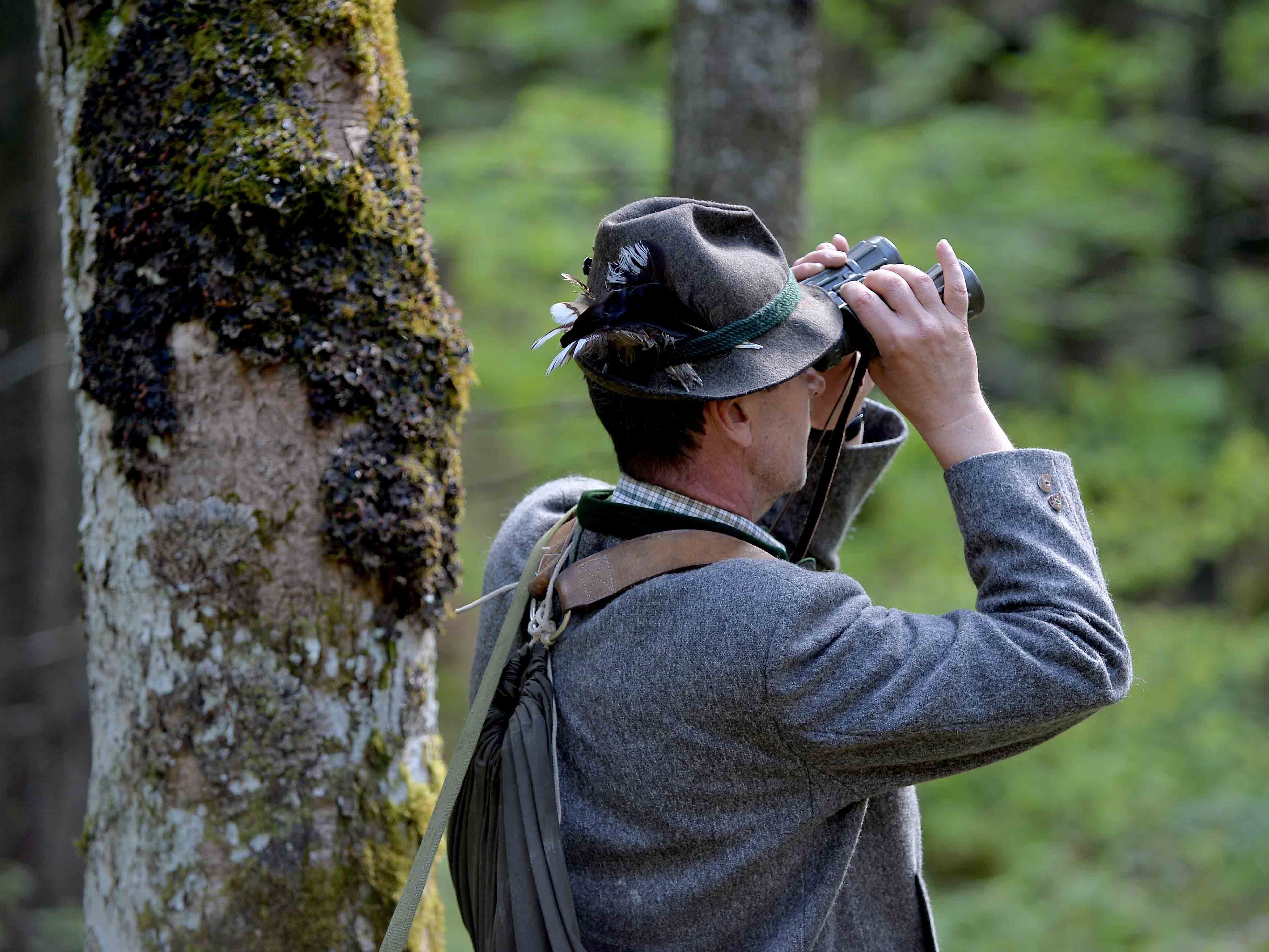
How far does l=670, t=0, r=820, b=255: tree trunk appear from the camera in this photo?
3199mm

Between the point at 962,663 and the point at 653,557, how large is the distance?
0.46 metres

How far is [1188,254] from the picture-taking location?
8.45 meters

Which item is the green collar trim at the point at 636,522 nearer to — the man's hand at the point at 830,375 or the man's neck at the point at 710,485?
the man's neck at the point at 710,485

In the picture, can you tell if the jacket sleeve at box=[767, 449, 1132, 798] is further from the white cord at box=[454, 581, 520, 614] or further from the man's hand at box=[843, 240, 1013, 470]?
the white cord at box=[454, 581, 520, 614]

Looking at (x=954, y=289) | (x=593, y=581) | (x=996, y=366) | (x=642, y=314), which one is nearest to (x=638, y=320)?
(x=642, y=314)

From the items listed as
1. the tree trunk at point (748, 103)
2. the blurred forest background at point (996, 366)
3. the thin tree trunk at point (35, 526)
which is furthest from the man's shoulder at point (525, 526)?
the thin tree trunk at point (35, 526)

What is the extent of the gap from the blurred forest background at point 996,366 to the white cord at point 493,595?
332 cm

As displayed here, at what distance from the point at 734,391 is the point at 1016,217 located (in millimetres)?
5242

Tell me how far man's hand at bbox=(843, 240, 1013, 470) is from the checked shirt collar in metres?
0.30

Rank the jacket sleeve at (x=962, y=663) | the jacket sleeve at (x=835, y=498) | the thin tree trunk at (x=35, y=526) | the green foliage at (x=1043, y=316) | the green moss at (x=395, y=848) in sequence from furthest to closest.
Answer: the thin tree trunk at (x=35, y=526) < the green foliage at (x=1043, y=316) < the jacket sleeve at (x=835, y=498) < the green moss at (x=395, y=848) < the jacket sleeve at (x=962, y=663)

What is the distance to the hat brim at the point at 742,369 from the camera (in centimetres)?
158

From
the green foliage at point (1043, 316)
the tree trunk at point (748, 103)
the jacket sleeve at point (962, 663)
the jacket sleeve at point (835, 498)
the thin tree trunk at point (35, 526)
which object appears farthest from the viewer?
the thin tree trunk at point (35, 526)

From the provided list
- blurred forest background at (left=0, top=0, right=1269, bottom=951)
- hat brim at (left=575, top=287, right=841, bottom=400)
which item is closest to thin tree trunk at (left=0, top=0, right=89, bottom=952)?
blurred forest background at (left=0, top=0, right=1269, bottom=951)

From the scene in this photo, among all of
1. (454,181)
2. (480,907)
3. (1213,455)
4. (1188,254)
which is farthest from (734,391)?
(1188,254)
